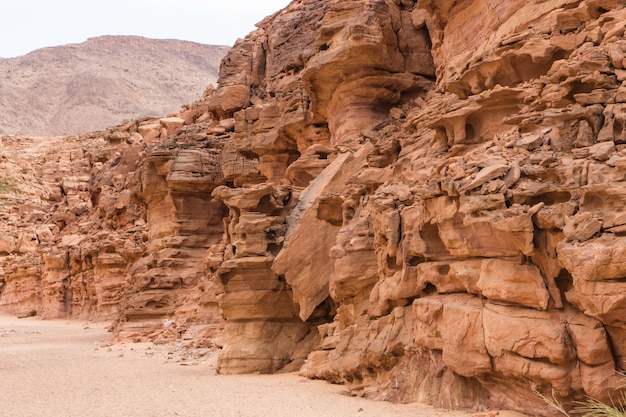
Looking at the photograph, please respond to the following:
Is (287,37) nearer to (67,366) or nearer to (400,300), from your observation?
(67,366)

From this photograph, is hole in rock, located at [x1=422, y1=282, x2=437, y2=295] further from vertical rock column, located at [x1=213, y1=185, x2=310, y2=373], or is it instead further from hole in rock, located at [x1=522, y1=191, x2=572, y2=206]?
vertical rock column, located at [x1=213, y1=185, x2=310, y2=373]

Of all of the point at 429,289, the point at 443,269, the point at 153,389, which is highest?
the point at 443,269

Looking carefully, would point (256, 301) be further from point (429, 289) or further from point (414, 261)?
point (429, 289)

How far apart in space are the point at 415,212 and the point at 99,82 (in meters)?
110

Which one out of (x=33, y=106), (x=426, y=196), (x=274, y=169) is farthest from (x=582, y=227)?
(x=33, y=106)

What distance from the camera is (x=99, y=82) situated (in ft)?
362

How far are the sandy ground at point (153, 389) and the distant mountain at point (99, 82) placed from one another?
8641 centimetres

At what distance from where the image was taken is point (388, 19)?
19.6m

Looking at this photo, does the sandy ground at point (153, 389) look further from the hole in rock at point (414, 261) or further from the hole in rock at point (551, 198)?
the hole in rock at point (551, 198)

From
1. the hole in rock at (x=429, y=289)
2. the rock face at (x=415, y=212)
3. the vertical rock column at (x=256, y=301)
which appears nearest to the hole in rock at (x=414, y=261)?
the rock face at (x=415, y=212)

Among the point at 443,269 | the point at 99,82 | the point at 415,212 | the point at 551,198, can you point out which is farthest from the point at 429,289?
the point at 99,82

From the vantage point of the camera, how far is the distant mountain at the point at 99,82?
103m

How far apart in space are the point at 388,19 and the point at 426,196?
1180 centimetres

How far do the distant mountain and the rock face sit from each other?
7910 cm
